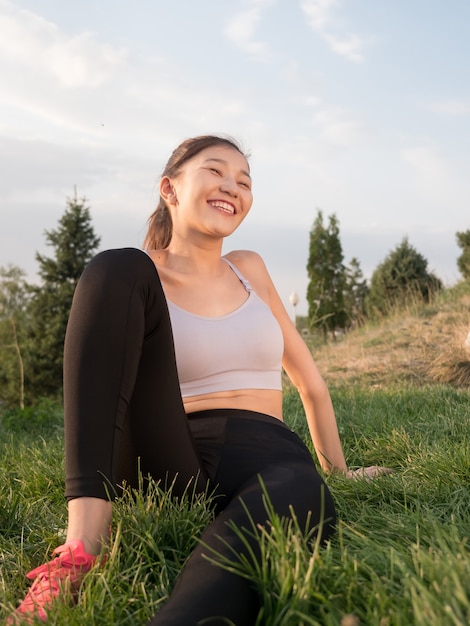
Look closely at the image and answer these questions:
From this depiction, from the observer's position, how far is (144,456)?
6.49 feet

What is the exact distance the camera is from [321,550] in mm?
1586

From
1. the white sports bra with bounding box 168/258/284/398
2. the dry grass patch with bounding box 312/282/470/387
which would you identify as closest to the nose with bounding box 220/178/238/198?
the white sports bra with bounding box 168/258/284/398

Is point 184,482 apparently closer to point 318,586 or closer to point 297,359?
point 318,586

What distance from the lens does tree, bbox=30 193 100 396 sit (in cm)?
2614

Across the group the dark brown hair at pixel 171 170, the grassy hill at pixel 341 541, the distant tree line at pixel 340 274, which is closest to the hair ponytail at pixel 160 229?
the dark brown hair at pixel 171 170

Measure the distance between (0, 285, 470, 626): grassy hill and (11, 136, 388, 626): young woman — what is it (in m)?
0.09

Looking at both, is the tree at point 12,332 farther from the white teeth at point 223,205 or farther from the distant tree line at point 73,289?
the white teeth at point 223,205

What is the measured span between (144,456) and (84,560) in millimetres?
398

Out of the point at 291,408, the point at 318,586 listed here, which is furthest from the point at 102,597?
the point at 291,408

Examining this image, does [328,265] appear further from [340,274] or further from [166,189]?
[166,189]

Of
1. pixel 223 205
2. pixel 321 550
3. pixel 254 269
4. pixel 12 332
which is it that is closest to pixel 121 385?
pixel 321 550

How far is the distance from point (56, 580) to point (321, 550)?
0.63m

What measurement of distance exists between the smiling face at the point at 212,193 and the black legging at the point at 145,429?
616 mm

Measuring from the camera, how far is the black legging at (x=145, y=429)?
1.75 meters
